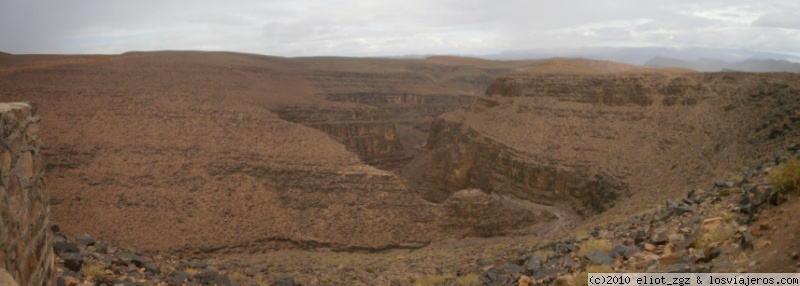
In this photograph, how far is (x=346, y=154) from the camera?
98.2 ft

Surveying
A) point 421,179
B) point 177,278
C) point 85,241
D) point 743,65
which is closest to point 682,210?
point 177,278

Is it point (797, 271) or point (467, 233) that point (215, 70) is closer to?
point (467, 233)

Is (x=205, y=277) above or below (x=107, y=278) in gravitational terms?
below

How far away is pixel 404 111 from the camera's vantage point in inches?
2955

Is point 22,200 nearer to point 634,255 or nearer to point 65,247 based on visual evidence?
point 65,247

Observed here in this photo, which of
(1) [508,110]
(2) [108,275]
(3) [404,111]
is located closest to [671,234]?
(2) [108,275]

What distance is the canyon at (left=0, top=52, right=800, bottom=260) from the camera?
23688 millimetres

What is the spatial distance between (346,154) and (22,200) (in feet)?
81.8

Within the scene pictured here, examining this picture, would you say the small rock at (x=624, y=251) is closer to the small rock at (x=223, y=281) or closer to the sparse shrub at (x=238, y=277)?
the small rock at (x=223, y=281)

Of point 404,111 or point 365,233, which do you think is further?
point 404,111

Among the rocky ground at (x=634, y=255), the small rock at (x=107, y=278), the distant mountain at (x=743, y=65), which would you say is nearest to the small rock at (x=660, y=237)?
the rocky ground at (x=634, y=255)

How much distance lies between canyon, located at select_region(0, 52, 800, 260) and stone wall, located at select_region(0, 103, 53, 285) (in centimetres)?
1676

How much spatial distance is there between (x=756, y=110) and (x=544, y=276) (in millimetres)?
26565

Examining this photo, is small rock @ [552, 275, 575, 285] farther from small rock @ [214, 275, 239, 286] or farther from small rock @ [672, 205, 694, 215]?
small rock @ [214, 275, 239, 286]
